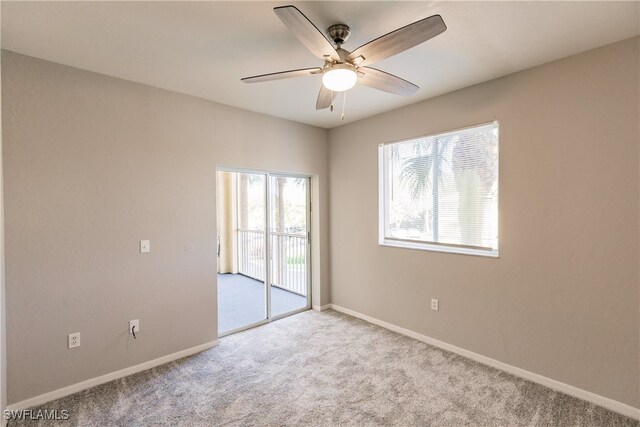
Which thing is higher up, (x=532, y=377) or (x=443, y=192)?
(x=443, y=192)

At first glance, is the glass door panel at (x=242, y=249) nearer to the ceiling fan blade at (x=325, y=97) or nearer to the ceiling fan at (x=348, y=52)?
the ceiling fan blade at (x=325, y=97)

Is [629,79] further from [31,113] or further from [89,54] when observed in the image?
[31,113]

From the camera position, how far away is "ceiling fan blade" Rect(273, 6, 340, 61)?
4.35 ft

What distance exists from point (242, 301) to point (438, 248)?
8.15 feet

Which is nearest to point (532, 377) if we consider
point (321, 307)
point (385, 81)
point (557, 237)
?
point (557, 237)

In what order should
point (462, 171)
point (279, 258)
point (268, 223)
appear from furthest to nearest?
1. point (279, 258)
2. point (268, 223)
3. point (462, 171)

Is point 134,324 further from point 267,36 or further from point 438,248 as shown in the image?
point 438,248

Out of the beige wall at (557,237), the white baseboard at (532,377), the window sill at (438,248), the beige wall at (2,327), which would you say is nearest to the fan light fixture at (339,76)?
the beige wall at (557,237)

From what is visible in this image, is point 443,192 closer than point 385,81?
No

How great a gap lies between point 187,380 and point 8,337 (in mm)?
1274

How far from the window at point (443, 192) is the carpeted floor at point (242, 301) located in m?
1.64

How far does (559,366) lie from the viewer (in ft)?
7.79

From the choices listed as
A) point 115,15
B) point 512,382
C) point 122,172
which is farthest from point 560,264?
point 122,172

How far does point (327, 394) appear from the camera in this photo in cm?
234
